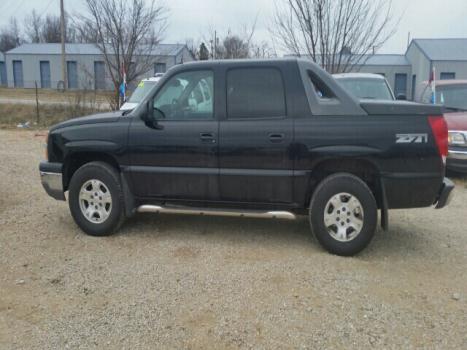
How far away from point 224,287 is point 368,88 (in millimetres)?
6368

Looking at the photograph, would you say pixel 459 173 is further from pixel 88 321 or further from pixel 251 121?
pixel 88 321

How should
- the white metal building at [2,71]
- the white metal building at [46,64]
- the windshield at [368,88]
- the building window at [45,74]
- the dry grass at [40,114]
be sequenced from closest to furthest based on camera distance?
the windshield at [368,88]
the dry grass at [40,114]
the white metal building at [46,64]
the building window at [45,74]
the white metal building at [2,71]

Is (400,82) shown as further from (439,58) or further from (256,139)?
(256,139)

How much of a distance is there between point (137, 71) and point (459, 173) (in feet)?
44.0

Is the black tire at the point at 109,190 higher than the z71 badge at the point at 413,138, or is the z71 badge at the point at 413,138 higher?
the z71 badge at the point at 413,138

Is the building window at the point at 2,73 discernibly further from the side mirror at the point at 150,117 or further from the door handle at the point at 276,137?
the door handle at the point at 276,137

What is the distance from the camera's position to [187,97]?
5.04 meters

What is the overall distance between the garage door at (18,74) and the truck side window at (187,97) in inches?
1774

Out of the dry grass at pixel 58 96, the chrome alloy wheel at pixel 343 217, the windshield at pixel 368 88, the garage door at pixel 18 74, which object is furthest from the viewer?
the garage door at pixel 18 74

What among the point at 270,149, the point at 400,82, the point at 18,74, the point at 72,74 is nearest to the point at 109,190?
the point at 270,149

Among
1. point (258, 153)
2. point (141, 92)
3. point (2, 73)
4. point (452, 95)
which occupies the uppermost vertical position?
point (2, 73)

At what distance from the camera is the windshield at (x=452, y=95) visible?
983 cm

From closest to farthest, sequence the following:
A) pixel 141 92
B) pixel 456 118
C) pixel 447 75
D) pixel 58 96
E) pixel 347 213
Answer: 1. pixel 347 213
2. pixel 456 118
3. pixel 141 92
4. pixel 58 96
5. pixel 447 75

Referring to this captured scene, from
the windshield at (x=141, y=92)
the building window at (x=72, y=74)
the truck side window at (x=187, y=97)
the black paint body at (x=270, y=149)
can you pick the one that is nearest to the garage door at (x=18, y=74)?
the building window at (x=72, y=74)
